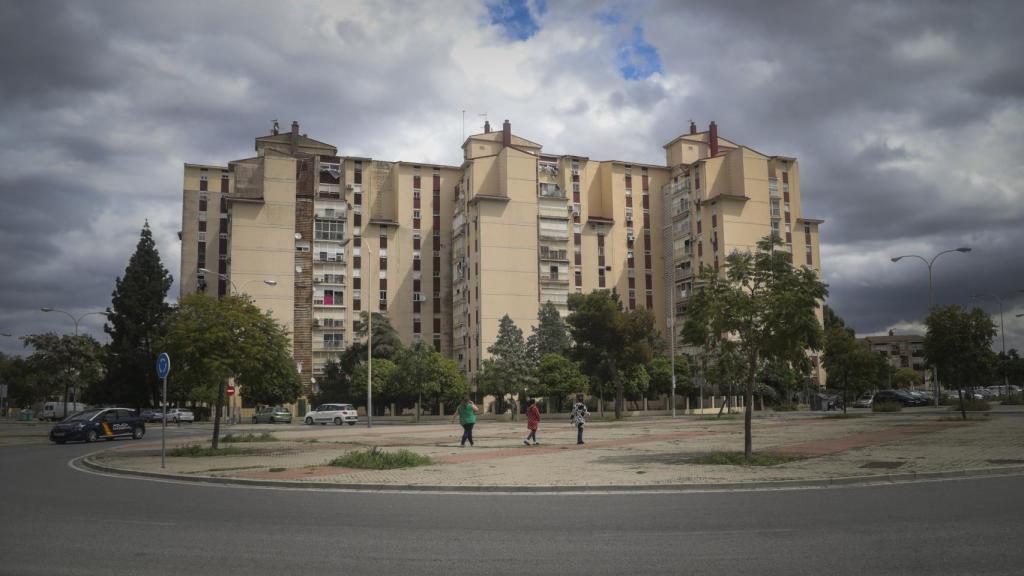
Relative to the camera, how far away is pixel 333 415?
5706cm

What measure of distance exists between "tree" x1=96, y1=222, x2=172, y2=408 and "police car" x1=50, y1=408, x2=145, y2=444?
33997 mm

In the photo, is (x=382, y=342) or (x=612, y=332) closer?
(x=612, y=332)

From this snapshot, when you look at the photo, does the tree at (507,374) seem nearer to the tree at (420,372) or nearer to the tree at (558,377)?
the tree at (558,377)

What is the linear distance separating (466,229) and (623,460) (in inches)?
2729

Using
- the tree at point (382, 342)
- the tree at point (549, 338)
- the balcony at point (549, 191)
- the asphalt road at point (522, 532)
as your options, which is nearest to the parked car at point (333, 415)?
the tree at point (382, 342)

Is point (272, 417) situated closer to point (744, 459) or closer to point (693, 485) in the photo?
point (744, 459)

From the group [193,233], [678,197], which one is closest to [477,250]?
[678,197]

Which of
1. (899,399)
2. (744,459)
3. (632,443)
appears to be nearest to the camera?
(744,459)

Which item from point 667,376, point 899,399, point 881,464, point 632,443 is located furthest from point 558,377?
point 881,464

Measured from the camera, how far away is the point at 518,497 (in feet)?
43.5

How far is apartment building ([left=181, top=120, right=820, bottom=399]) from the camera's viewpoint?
275 feet

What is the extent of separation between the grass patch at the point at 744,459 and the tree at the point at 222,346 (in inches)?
521

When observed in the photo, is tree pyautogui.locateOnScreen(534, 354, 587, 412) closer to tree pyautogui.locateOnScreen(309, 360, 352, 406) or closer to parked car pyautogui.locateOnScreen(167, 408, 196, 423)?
tree pyautogui.locateOnScreen(309, 360, 352, 406)

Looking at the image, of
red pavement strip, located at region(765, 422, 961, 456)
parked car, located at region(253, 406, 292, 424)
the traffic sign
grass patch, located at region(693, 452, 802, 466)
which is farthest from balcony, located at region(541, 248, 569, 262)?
the traffic sign
